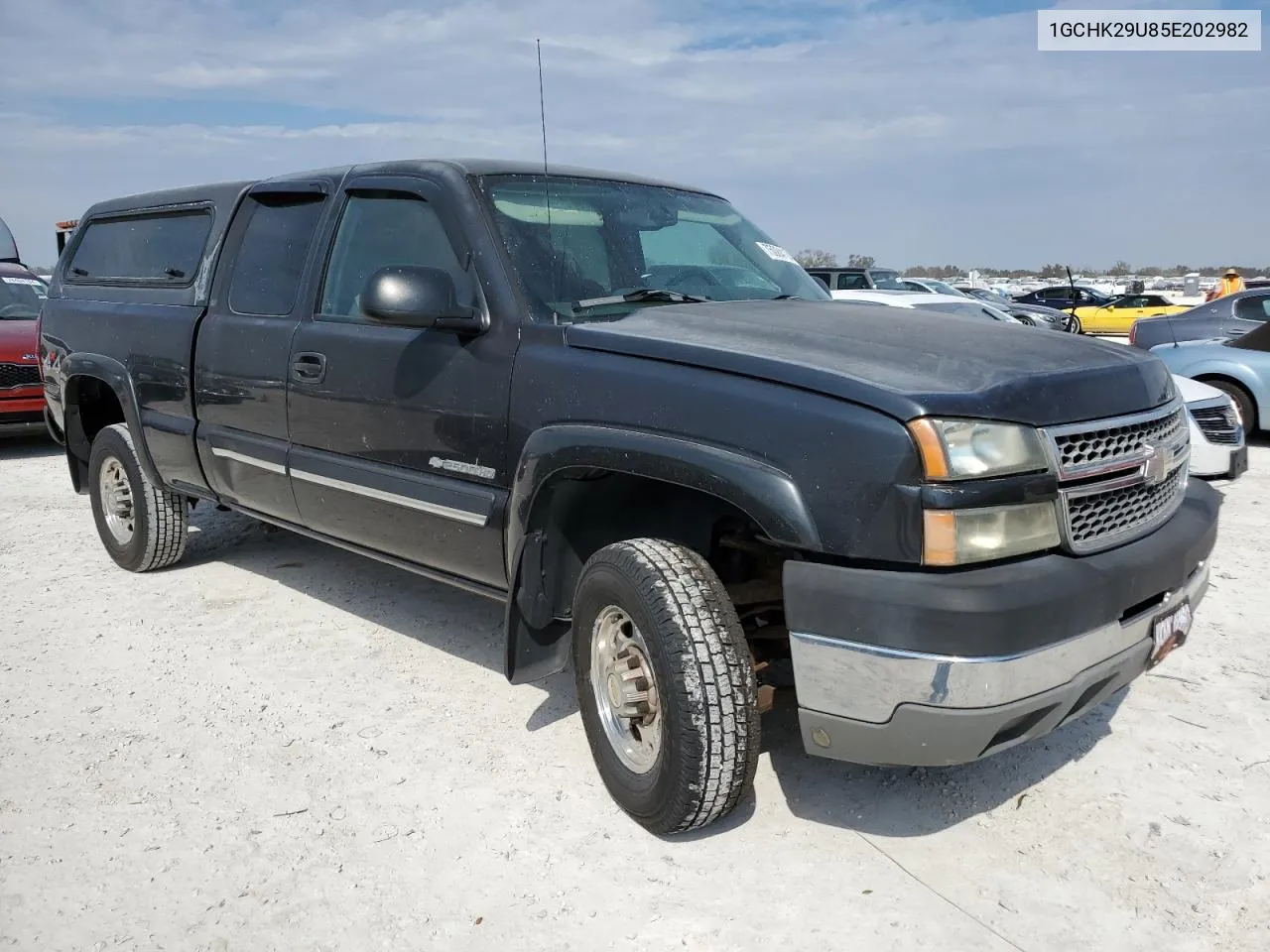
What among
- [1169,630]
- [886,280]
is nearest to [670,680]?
[1169,630]

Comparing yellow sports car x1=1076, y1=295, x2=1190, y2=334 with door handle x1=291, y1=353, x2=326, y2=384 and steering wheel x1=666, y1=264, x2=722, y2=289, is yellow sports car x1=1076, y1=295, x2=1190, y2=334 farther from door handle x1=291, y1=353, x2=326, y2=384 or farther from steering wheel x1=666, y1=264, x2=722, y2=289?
door handle x1=291, y1=353, x2=326, y2=384

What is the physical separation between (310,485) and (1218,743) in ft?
11.0

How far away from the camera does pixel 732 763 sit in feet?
8.61

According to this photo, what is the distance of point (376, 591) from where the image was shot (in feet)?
16.4

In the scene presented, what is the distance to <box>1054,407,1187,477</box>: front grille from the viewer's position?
7.94 feet

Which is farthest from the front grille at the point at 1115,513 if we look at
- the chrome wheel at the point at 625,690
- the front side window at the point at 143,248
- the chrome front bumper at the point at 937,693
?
the front side window at the point at 143,248

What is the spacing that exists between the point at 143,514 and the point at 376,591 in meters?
1.32

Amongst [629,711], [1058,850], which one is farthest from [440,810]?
[1058,850]

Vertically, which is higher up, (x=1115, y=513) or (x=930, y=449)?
(x=930, y=449)

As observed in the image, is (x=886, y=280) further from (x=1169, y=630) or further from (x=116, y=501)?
(x=1169, y=630)

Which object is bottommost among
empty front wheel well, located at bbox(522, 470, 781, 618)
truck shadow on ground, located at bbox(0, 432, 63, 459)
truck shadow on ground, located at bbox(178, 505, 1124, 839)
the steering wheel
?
truck shadow on ground, located at bbox(178, 505, 1124, 839)

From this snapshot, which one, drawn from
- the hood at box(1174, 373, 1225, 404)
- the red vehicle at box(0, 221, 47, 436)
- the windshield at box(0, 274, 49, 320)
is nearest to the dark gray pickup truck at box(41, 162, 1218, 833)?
the hood at box(1174, 373, 1225, 404)

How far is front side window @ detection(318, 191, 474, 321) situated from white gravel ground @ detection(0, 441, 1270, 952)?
146 cm

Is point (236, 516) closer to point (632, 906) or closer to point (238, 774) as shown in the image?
point (238, 774)
